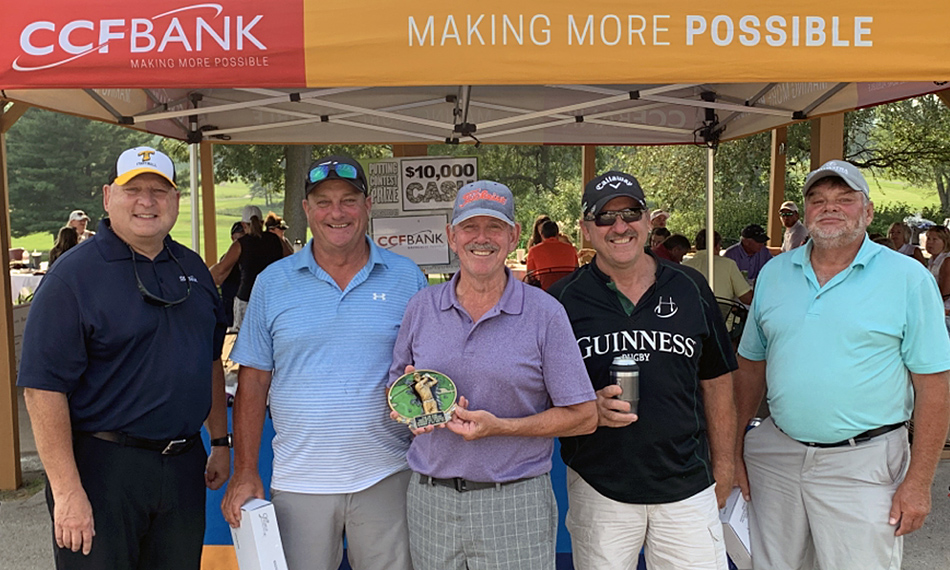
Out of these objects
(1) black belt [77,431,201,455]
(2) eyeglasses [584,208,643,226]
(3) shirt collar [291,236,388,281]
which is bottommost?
(1) black belt [77,431,201,455]

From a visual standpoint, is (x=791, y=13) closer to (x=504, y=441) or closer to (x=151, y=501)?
(x=504, y=441)

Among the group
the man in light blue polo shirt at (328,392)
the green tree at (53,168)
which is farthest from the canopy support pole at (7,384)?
the green tree at (53,168)

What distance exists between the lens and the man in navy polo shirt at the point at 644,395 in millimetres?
2494

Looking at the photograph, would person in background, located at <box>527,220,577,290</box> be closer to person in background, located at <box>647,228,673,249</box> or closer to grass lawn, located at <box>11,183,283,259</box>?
person in background, located at <box>647,228,673,249</box>

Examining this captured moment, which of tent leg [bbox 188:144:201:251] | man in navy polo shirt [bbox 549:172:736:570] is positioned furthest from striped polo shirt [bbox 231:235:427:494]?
tent leg [bbox 188:144:201:251]

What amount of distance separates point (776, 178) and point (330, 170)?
1065 centimetres

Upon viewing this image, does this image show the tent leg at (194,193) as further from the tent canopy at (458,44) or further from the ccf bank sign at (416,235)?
the tent canopy at (458,44)

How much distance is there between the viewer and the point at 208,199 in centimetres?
994

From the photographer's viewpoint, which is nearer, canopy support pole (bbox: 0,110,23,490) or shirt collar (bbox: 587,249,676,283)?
shirt collar (bbox: 587,249,676,283)

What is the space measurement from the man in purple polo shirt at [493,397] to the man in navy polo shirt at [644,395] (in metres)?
0.25

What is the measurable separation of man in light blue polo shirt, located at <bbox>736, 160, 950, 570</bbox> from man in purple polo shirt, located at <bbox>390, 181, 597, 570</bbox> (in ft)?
3.03

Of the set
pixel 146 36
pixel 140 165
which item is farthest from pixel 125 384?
pixel 146 36

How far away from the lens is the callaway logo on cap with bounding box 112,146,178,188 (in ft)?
8.14

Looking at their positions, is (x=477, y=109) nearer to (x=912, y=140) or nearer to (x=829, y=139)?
(x=829, y=139)
